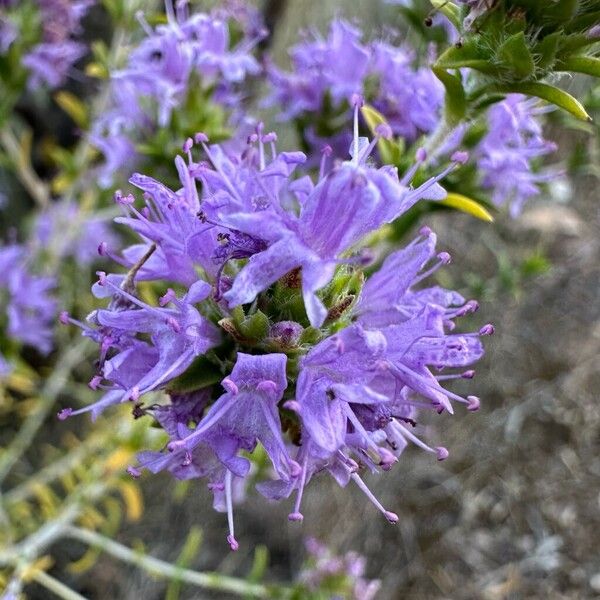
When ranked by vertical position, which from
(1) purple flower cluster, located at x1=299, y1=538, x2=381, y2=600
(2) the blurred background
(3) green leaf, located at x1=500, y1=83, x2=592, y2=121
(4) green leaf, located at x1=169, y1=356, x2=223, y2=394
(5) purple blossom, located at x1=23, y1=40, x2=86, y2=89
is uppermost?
(3) green leaf, located at x1=500, y1=83, x2=592, y2=121

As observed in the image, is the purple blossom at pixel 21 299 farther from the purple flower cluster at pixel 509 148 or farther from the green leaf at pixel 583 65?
the green leaf at pixel 583 65

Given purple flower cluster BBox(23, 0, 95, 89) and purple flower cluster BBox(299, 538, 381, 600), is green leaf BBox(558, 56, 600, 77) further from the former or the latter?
purple flower cluster BBox(23, 0, 95, 89)

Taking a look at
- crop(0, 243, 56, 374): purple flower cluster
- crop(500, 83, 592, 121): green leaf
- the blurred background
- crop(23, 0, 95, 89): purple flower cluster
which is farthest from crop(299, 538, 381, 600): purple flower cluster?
crop(23, 0, 95, 89): purple flower cluster

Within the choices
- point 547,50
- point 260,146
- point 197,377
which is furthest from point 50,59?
point 547,50

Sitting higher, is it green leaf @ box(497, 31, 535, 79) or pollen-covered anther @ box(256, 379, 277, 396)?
green leaf @ box(497, 31, 535, 79)

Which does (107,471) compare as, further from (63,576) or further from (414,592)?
(414,592)

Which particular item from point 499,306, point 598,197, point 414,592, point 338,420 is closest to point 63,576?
point 414,592

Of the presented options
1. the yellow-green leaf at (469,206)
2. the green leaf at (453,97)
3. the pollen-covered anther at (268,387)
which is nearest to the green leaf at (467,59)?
the green leaf at (453,97)
